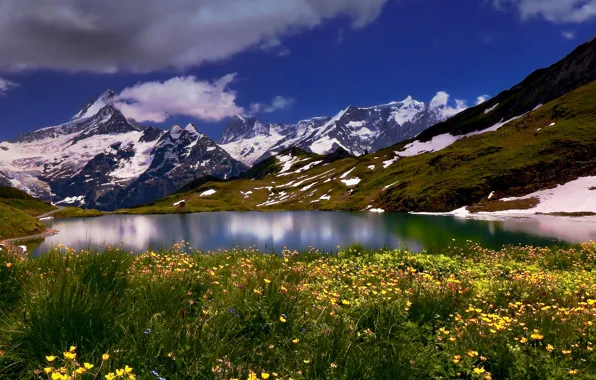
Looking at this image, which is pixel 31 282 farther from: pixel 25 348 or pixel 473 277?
pixel 473 277

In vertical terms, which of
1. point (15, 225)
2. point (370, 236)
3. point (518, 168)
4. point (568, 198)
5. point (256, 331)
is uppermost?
point (518, 168)

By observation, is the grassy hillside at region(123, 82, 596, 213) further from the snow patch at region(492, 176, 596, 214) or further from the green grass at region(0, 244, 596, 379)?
the green grass at region(0, 244, 596, 379)

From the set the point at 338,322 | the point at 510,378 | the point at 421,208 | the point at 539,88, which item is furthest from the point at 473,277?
the point at 539,88

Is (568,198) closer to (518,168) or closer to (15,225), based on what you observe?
(518,168)

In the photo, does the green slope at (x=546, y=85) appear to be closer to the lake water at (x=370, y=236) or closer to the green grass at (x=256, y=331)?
the lake water at (x=370, y=236)

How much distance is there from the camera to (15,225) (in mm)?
66688

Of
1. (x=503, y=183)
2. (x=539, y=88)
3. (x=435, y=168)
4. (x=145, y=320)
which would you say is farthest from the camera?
(x=539, y=88)

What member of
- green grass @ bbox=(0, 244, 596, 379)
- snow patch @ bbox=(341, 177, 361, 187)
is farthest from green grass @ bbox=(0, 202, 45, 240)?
snow patch @ bbox=(341, 177, 361, 187)

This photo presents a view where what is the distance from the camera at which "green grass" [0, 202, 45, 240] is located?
6242 cm

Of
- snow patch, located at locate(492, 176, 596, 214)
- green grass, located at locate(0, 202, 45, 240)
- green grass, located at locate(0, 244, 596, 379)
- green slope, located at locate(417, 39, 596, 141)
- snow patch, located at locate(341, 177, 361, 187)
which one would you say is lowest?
snow patch, located at locate(492, 176, 596, 214)

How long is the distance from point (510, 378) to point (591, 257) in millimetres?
18373

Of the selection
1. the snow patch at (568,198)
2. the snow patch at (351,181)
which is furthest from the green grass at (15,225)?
the snow patch at (351,181)

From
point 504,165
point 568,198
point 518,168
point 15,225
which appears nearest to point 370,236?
point 568,198

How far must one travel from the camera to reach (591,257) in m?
19.2
